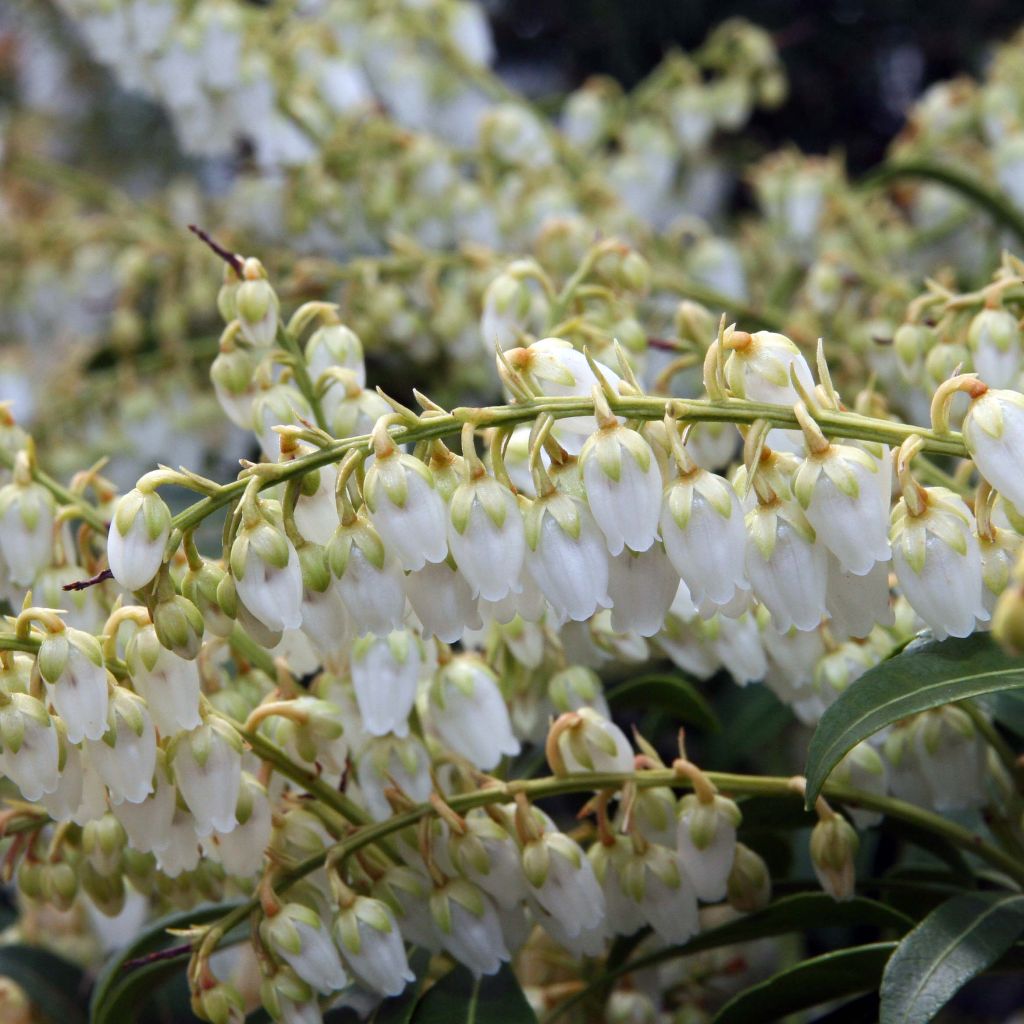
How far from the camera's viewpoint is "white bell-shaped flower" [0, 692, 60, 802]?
720 mm

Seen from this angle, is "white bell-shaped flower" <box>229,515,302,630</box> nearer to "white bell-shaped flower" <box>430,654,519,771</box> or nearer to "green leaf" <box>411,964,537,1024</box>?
"white bell-shaped flower" <box>430,654,519,771</box>

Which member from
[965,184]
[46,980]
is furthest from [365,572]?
[965,184]

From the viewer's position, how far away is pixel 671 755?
165 cm

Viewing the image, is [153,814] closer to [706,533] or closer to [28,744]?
[28,744]

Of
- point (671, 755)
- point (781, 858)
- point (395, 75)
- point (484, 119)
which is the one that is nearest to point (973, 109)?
point (484, 119)

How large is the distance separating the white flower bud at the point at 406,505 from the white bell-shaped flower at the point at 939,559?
0.76ft

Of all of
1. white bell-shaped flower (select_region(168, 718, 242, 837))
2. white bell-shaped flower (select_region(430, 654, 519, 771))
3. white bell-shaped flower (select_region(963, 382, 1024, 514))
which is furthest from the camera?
white bell-shaped flower (select_region(430, 654, 519, 771))

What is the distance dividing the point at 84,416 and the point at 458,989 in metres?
0.99

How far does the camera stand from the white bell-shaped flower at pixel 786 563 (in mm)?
685

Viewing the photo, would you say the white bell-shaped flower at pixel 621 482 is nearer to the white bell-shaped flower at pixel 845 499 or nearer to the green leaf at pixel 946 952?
the white bell-shaped flower at pixel 845 499

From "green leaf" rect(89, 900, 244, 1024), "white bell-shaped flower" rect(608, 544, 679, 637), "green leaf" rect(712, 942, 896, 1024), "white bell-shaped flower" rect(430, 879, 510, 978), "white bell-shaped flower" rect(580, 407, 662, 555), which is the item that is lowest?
"green leaf" rect(712, 942, 896, 1024)

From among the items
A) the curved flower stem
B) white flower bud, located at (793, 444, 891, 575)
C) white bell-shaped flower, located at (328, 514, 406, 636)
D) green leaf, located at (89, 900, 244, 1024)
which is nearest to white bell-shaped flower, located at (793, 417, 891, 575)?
white flower bud, located at (793, 444, 891, 575)

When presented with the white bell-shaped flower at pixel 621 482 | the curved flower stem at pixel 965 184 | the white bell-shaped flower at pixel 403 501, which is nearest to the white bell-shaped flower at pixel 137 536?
the white bell-shaped flower at pixel 403 501

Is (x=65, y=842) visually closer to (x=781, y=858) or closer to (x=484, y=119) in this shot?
(x=781, y=858)
